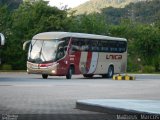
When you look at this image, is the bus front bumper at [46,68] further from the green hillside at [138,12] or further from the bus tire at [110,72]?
the green hillside at [138,12]

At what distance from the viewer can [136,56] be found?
6875cm

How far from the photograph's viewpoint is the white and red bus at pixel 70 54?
3647 centimetres

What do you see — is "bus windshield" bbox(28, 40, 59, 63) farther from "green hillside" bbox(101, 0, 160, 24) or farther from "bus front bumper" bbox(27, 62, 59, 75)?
"green hillside" bbox(101, 0, 160, 24)

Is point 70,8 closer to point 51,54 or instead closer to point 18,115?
point 51,54

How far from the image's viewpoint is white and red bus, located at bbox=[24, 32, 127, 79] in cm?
3647

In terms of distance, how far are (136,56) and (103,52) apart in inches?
1104

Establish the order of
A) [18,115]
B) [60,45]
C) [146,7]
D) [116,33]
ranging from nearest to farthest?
[18,115]
[60,45]
[116,33]
[146,7]

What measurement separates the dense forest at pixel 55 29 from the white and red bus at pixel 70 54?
15081 mm

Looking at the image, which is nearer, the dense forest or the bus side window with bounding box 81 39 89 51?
the bus side window with bounding box 81 39 89 51

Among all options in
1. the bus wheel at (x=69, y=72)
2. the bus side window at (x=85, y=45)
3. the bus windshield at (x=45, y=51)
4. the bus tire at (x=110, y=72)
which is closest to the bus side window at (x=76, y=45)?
the bus side window at (x=85, y=45)

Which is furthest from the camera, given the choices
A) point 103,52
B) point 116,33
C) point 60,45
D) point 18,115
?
point 116,33

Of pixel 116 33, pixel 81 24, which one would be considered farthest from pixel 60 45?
pixel 116 33

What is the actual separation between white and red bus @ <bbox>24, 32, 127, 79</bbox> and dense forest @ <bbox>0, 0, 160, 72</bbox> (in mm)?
15081

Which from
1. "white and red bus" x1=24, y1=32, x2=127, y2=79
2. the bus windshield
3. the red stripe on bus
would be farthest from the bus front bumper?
the red stripe on bus
